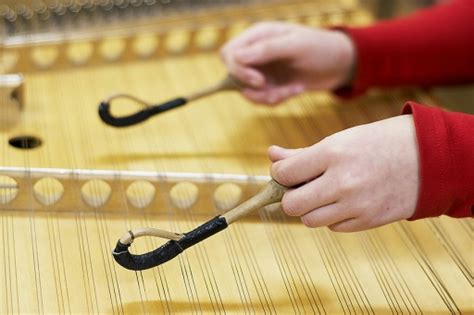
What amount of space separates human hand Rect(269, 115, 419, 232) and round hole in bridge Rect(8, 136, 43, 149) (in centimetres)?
45

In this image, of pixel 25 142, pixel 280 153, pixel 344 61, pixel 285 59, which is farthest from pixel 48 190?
pixel 344 61

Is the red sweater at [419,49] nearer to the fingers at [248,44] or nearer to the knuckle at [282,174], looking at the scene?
the fingers at [248,44]

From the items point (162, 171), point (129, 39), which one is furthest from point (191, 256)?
point (129, 39)

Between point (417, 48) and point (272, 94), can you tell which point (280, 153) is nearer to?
point (272, 94)

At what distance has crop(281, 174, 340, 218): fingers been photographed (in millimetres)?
943

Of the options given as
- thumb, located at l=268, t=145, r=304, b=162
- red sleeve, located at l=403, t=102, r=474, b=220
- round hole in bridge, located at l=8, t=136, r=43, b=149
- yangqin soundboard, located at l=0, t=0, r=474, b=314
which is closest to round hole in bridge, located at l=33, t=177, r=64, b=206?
yangqin soundboard, located at l=0, t=0, r=474, b=314

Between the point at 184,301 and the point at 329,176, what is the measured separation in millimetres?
231

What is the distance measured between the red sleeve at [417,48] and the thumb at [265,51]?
0.16 m

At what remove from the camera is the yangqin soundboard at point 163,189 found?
979 mm

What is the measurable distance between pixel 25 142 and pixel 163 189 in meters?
0.27

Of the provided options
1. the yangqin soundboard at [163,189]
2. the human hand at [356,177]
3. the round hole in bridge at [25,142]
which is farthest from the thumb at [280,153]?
the round hole in bridge at [25,142]

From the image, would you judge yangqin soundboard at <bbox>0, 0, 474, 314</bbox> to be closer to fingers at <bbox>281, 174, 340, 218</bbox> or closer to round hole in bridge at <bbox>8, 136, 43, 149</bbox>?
round hole in bridge at <bbox>8, 136, 43, 149</bbox>

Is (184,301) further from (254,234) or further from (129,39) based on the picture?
(129,39)

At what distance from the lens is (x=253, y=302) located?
968mm
